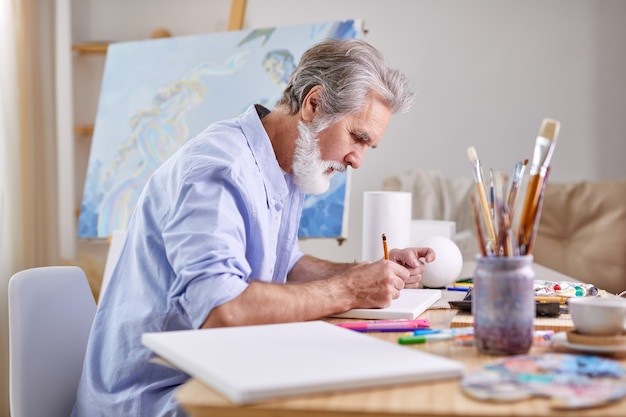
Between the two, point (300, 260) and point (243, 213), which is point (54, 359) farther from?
point (300, 260)

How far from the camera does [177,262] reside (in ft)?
3.66

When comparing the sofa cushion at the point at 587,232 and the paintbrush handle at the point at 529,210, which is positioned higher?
the paintbrush handle at the point at 529,210

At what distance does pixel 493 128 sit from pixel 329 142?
2346 mm

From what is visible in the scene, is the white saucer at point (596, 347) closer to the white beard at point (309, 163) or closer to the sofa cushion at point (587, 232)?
the white beard at point (309, 163)

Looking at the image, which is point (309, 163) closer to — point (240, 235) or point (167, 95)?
point (240, 235)

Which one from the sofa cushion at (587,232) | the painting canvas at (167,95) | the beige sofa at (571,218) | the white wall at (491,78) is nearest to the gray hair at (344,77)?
the painting canvas at (167,95)

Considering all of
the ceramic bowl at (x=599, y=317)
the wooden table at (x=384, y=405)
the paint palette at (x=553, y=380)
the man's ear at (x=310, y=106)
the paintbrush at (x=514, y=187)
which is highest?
the man's ear at (x=310, y=106)

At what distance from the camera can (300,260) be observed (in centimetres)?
174

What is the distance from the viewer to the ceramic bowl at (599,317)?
87 cm

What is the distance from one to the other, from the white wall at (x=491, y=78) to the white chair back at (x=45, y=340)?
2.44m

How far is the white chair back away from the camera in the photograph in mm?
1306

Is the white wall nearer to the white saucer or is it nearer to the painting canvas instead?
the painting canvas

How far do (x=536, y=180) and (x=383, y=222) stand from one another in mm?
868

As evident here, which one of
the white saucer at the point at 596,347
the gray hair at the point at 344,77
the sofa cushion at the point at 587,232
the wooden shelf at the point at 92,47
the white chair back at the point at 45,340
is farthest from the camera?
the wooden shelf at the point at 92,47
